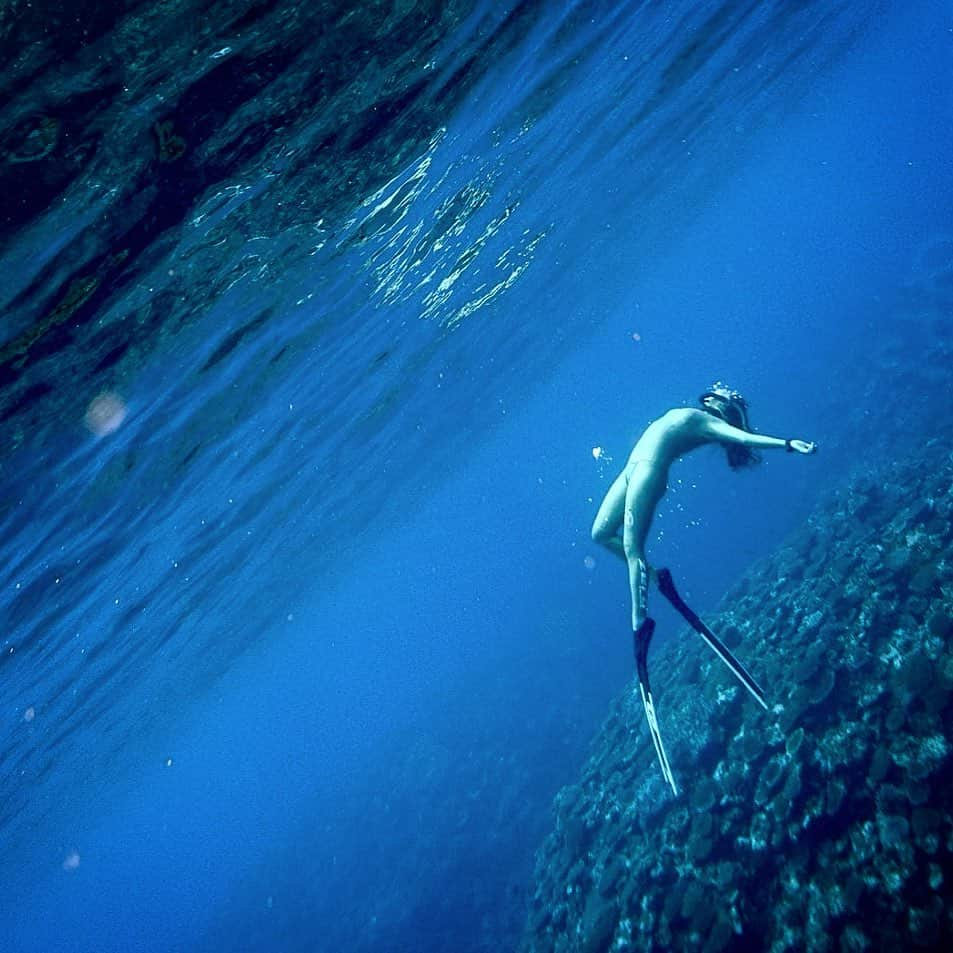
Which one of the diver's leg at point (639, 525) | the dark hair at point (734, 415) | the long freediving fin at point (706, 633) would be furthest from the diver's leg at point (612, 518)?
the dark hair at point (734, 415)

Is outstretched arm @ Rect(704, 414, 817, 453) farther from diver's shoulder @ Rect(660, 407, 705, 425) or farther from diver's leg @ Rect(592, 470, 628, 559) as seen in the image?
diver's leg @ Rect(592, 470, 628, 559)

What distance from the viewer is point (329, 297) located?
1357 centimetres

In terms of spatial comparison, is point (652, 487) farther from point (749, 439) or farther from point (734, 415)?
point (734, 415)

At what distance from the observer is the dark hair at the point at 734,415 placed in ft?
22.7

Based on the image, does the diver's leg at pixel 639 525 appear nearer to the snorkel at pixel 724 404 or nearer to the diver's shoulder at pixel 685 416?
the diver's shoulder at pixel 685 416

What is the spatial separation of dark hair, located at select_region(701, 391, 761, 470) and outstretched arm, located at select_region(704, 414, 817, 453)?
0.44 meters

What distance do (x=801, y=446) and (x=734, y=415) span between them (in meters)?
1.69

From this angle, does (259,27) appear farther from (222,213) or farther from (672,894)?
(672,894)

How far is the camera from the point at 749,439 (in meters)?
5.98

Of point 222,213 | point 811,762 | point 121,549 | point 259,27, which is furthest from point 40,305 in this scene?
point 811,762

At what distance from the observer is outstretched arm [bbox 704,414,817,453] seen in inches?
214

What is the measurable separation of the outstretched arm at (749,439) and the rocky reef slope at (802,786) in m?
4.65

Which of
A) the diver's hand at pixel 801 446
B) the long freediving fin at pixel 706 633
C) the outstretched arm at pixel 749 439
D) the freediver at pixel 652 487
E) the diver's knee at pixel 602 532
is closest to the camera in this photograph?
the diver's hand at pixel 801 446

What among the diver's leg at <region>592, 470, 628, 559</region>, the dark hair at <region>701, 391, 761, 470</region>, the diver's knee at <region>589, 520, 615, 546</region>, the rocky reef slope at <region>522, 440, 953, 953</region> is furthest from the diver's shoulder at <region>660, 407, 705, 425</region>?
the rocky reef slope at <region>522, 440, 953, 953</region>
